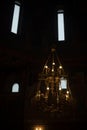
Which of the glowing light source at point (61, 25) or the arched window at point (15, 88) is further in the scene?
the glowing light source at point (61, 25)

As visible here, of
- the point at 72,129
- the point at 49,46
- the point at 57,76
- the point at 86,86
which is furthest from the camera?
the point at 49,46

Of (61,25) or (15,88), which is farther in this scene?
(61,25)

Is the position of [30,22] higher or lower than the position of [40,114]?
higher

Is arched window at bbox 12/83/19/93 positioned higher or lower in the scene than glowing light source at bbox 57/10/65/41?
lower

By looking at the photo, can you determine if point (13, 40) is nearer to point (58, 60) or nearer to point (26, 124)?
point (58, 60)

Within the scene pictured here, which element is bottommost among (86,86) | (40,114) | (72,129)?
(72,129)

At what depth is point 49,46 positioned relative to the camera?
10.2m

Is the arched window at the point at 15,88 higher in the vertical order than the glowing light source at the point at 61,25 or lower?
lower

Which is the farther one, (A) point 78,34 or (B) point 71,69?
(A) point 78,34

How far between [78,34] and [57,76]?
5.09 metres

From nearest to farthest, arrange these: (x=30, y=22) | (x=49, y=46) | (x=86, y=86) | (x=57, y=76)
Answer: (x=57, y=76), (x=86, y=86), (x=49, y=46), (x=30, y=22)

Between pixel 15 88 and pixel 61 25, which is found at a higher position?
pixel 61 25

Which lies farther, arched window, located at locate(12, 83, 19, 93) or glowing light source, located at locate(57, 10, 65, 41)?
glowing light source, located at locate(57, 10, 65, 41)

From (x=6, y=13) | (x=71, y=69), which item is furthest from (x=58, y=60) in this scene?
(x=6, y=13)
